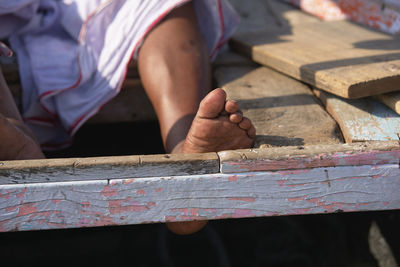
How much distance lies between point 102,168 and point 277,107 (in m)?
0.58

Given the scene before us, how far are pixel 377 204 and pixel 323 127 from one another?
0.84 feet

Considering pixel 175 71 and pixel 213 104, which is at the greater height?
pixel 213 104

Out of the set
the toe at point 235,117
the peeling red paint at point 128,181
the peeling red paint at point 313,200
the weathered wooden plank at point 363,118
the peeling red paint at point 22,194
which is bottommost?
the peeling red paint at point 22,194

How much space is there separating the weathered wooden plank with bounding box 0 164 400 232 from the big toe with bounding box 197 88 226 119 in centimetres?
13

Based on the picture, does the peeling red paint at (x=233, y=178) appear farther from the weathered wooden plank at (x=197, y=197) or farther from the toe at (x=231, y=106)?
the toe at (x=231, y=106)

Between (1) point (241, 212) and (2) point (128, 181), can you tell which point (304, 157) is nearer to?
(1) point (241, 212)

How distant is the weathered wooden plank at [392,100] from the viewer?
117 cm

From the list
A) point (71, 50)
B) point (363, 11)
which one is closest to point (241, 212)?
point (71, 50)

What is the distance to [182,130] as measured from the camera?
47.2 inches

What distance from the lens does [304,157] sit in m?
0.96

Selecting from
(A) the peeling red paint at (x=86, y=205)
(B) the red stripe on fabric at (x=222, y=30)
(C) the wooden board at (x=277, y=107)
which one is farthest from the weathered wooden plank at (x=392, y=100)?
(A) the peeling red paint at (x=86, y=205)

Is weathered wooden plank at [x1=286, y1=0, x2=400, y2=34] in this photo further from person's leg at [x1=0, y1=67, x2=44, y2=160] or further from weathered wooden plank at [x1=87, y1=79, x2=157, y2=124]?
person's leg at [x1=0, y1=67, x2=44, y2=160]

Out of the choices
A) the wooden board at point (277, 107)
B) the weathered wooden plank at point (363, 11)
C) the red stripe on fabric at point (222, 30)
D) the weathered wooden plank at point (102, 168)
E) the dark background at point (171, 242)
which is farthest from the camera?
the dark background at point (171, 242)

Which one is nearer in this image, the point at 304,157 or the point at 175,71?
the point at 304,157
